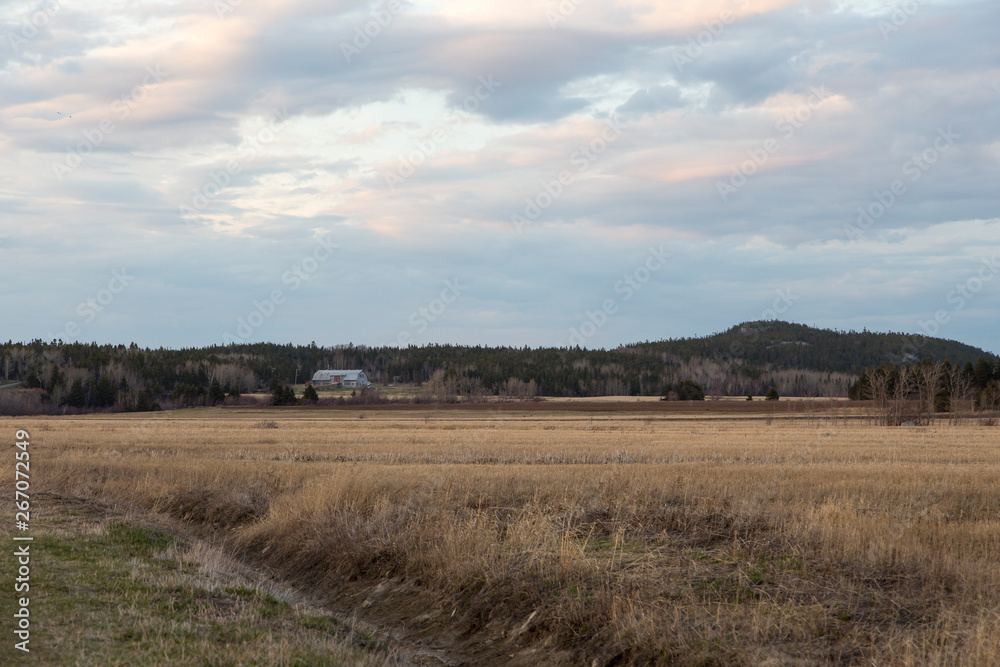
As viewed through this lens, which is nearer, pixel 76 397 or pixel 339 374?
pixel 76 397

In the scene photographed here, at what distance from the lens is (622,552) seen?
430 inches

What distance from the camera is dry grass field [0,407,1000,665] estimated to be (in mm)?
7973

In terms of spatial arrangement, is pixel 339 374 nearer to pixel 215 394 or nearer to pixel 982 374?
pixel 215 394

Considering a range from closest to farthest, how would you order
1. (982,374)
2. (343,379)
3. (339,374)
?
(982,374) < (343,379) < (339,374)

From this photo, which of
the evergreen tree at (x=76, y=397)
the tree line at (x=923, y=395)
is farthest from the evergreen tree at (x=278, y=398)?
the tree line at (x=923, y=395)

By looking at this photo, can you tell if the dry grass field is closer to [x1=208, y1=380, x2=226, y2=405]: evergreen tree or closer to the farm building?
[x1=208, y1=380, x2=226, y2=405]: evergreen tree

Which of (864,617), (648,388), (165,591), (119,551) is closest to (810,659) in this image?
(864,617)

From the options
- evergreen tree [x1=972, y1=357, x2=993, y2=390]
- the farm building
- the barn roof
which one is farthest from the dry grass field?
the barn roof

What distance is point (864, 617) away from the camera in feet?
26.4

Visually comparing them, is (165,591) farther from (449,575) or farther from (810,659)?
(810,659)

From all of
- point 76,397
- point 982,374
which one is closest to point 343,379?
point 76,397

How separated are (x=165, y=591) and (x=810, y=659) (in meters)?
8.04

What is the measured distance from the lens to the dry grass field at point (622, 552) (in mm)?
7973

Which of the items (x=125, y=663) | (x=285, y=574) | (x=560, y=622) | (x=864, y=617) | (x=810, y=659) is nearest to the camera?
(x=125, y=663)
